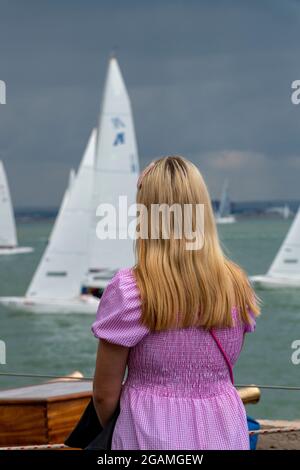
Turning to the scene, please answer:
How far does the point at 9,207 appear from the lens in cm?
3575

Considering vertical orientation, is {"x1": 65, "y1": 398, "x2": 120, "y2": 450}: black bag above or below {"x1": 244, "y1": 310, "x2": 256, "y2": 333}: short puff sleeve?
below

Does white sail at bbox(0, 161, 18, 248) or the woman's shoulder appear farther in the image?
white sail at bbox(0, 161, 18, 248)

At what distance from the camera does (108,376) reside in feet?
5.90

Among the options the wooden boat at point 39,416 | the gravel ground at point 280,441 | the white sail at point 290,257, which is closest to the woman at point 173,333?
the wooden boat at point 39,416

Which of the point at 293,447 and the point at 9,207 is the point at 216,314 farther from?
the point at 9,207

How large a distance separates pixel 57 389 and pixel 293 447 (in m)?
0.99

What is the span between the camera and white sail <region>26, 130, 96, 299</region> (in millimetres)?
22359

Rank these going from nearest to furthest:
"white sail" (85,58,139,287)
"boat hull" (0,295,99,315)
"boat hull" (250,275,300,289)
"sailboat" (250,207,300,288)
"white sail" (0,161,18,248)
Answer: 1. "white sail" (85,58,139,287)
2. "boat hull" (0,295,99,315)
3. "sailboat" (250,207,300,288)
4. "boat hull" (250,275,300,289)
5. "white sail" (0,161,18,248)

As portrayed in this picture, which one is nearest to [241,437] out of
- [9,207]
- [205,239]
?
[205,239]

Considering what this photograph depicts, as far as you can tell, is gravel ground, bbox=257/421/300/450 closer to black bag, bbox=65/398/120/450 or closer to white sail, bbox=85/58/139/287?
black bag, bbox=65/398/120/450

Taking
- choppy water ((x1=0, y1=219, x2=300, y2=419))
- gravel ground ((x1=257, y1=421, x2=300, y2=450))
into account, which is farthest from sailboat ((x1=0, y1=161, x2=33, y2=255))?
gravel ground ((x1=257, y1=421, x2=300, y2=450))

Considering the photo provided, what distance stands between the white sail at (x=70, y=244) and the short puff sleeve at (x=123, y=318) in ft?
66.9

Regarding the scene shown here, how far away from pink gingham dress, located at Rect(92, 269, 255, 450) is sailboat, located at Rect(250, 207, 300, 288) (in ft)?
84.4

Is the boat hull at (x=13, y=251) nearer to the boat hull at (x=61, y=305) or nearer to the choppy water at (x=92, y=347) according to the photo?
the choppy water at (x=92, y=347)
